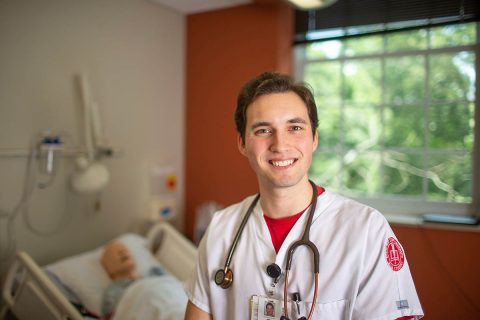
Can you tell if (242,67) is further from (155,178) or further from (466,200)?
(466,200)

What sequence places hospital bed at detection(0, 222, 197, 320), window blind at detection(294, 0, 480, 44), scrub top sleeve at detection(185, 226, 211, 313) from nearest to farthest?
scrub top sleeve at detection(185, 226, 211, 313), hospital bed at detection(0, 222, 197, 320), window blind at detection(294, 0, 480, 44)

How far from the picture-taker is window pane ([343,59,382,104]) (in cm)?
256

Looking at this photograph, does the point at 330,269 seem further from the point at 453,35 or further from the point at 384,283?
the point at 453,35

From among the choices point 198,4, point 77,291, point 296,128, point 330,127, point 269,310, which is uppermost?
point 198,4

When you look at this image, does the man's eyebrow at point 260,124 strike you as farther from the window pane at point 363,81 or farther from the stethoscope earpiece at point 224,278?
the window pane at point 363,81

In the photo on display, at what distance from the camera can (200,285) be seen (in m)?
1.23

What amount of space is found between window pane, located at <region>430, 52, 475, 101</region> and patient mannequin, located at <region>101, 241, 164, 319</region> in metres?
2.17

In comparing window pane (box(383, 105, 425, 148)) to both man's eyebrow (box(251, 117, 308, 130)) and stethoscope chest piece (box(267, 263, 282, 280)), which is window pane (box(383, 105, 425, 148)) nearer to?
man's eyebrow (box(251, 117, 308, 130))

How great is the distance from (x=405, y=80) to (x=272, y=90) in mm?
1693

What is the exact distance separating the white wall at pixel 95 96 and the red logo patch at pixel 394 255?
1859 mm

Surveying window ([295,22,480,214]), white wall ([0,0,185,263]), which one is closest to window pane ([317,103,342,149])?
window ([295,22,480,214])

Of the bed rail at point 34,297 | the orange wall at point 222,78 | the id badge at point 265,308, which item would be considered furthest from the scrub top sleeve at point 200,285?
the orange wall at point 222,78

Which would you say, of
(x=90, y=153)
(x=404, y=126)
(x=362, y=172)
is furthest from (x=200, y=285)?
(x=404, y=126)

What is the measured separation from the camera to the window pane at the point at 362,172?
8.41 feet
